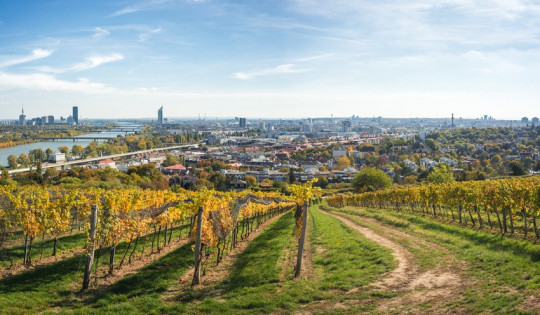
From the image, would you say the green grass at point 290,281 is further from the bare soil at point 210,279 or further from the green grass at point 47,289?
the green grass at point 47,289

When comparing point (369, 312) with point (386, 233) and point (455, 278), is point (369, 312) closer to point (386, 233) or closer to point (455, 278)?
point (455, 278)

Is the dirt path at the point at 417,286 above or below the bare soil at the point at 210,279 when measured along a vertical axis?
above

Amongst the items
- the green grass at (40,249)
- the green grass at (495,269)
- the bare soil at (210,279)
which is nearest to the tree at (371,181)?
the green grass at (495,269)

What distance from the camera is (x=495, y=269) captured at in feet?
37.4

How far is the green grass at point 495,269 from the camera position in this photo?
918 cm

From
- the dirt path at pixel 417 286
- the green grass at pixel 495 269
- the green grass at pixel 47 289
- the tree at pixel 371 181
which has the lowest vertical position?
the tree at pixel 371 181

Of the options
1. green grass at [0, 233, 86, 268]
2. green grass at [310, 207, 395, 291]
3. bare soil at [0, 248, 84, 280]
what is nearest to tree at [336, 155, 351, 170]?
green grass at [310, 207, 395, 291]

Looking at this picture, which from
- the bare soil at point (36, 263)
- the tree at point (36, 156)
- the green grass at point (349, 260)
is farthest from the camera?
the tree at point (36, 156)

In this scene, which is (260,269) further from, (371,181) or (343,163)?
(343,163)

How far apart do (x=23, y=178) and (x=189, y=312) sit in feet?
231

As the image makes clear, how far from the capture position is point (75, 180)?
5881 centimetres

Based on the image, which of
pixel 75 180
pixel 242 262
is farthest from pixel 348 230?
pixel 75 180

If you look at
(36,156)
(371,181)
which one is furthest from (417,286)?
Answer: (36,156)

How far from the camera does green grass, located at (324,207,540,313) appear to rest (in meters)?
9.18
